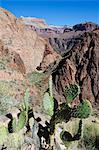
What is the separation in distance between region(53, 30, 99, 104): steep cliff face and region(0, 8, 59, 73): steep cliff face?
444cm

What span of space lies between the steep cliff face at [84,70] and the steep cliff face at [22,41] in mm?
4438

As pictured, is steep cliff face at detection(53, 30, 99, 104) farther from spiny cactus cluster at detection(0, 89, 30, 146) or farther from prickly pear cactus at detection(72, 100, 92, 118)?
prickly pear cactus at detection(72, 100, 92, 118)

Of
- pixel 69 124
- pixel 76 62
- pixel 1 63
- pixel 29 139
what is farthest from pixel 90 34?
pixel 29 139

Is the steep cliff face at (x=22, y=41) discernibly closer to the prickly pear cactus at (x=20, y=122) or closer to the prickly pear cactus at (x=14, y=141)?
the prickly pear cactus at (x=14, y=141)

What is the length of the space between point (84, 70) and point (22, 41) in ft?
31.0

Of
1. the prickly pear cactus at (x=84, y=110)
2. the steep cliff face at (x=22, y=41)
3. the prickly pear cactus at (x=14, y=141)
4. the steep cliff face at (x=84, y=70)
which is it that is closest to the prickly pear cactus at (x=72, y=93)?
the prickly pear cactus at (x=84, y=110)

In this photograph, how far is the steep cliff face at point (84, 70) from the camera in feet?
83.9

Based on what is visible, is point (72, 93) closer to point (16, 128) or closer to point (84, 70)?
point (16, 128)

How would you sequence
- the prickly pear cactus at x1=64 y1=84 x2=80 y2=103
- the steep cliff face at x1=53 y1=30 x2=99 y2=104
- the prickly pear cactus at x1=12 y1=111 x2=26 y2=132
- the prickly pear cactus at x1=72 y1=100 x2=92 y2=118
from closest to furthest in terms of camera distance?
the prickly pear cactus at x1=72 y1=100 x2=92 y2=118, the prickly pear cactus at x1=64 y1=84 x2=80 y2=103, the prickly pear cactus at x1=12 y1=111 x2=26 y2=132, the steep cliff face at x1=53 y1=30 x2=99 y2=104

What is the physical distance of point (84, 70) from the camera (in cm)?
2691

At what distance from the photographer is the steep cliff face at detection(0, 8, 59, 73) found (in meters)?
32.3

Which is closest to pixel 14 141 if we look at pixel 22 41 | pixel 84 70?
pixel 84 70

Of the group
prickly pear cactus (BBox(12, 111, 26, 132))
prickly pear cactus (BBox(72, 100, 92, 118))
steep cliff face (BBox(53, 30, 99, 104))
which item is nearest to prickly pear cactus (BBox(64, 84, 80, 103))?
prickly pear cactus (BBox(72, 100, 92, 118))

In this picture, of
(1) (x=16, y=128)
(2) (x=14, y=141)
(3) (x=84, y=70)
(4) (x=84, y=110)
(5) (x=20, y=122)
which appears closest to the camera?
(4) (x=84, y=110)
